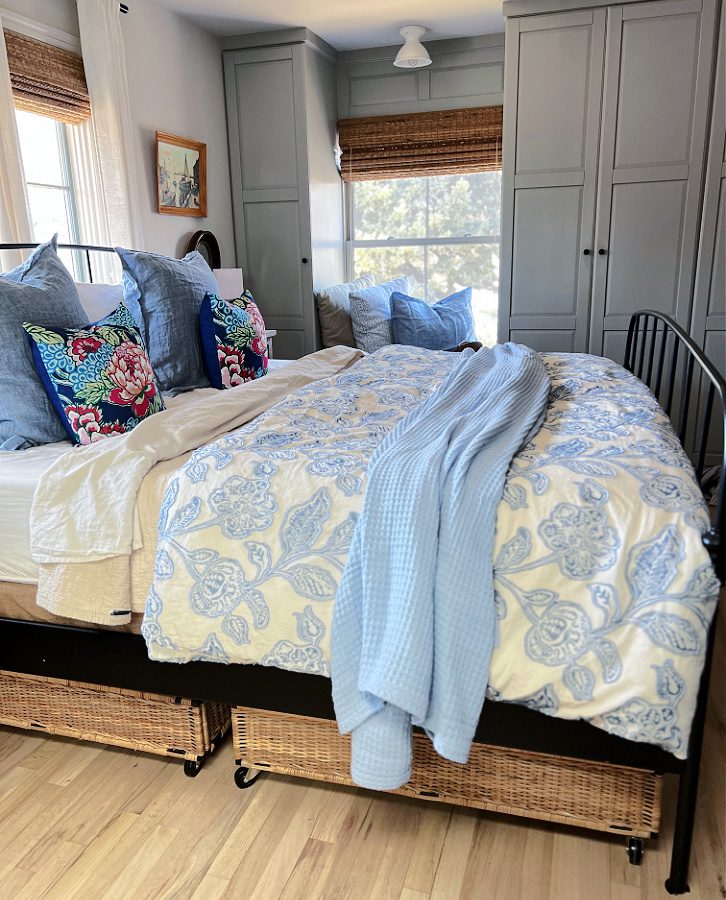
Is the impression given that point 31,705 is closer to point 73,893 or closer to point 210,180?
point 73,893

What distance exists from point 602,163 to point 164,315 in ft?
8.13

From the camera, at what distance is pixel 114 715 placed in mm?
1668

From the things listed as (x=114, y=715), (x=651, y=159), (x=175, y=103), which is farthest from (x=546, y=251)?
(x=114, y=715)

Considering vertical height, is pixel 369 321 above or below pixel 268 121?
below

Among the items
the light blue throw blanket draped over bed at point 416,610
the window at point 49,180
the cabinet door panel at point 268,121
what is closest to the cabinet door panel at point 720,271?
the cabinet door panel at point 268,121

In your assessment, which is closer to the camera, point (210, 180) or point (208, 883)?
point (208, 883)

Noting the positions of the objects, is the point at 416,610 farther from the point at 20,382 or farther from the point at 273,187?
the point at 273,187

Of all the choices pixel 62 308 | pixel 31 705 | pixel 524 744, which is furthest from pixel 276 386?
pixel 524 744

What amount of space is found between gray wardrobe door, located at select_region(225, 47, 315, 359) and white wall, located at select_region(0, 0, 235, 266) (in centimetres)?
9

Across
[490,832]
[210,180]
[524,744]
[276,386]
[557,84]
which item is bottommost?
[490,832]

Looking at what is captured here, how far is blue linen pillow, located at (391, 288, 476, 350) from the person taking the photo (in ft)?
13.4

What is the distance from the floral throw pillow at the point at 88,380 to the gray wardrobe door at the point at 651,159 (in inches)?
108

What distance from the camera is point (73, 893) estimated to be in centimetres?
131

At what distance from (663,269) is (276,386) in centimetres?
244
